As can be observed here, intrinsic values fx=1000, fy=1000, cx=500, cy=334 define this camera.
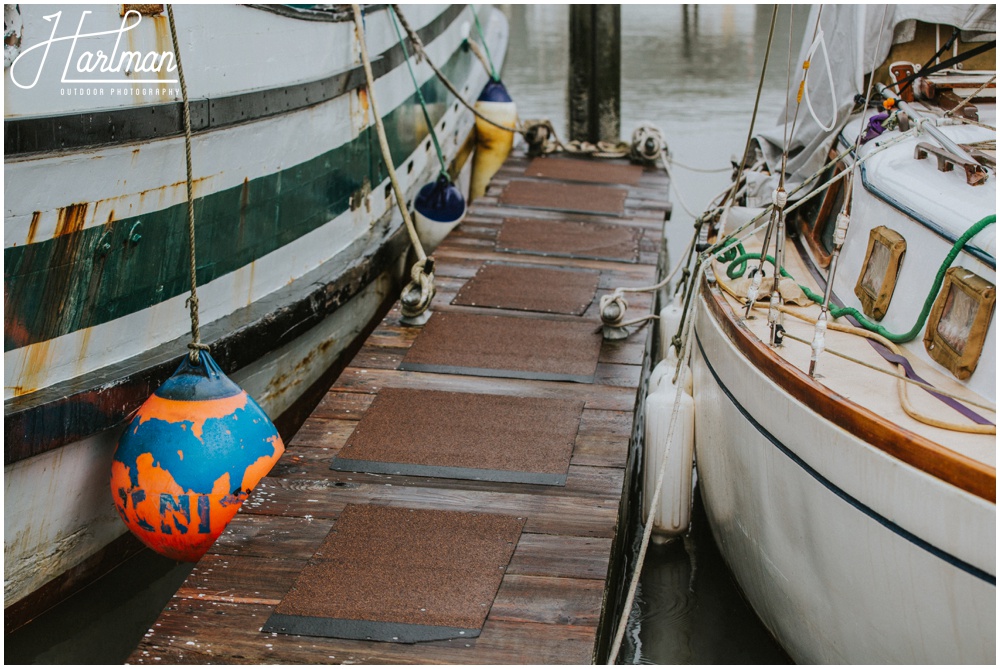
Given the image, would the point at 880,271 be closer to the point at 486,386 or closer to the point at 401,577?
the point at 486,386

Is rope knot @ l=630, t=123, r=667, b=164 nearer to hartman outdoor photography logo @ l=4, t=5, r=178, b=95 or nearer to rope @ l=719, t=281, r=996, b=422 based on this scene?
rope @ l=719, t=281, r=996, b=422

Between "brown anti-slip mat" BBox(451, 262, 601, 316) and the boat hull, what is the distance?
5.78 feet

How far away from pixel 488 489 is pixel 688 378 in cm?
125

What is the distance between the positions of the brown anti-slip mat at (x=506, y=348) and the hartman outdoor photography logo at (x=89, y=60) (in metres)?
1.89

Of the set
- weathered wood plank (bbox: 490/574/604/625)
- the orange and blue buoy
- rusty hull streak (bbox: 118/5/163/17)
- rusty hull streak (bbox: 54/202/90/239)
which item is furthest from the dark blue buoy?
weathered wood plank (bbox: 490/574/604/625)

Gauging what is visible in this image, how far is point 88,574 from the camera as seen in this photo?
4.27 meters

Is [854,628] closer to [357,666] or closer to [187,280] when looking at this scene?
[357,666]

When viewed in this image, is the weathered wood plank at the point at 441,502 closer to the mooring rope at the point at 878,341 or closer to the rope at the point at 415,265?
the mooring rope at the point at 878,341

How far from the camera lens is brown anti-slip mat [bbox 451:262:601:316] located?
19.6 feet

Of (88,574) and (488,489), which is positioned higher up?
(488,489)

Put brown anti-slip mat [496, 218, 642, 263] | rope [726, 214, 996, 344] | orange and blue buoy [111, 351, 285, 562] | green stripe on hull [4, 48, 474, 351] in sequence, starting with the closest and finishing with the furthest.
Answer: rope [726, 214, 996, 344]
green stripe on hull [4, 48, 474, 351]
orange and blue buoy [111, 351, 285, 562]
brown anti-slip mat [496, 218, 642, 263]

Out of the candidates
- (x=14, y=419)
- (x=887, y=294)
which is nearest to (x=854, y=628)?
(x=887, y=294)

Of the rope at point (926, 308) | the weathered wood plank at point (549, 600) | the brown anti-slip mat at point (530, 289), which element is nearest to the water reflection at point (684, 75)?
the brown anti-slip mat at point (530, 289)

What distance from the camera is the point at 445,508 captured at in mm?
3938
